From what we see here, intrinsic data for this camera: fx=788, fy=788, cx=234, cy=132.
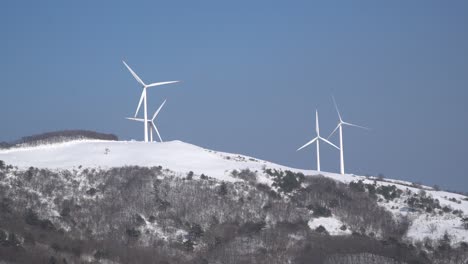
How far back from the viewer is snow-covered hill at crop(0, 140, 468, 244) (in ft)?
350

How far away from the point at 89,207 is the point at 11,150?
34.3 m

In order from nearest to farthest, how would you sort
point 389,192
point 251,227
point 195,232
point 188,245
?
point 188,245, point 195,232, point 251,227, point 389,192

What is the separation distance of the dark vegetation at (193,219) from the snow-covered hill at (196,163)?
2353 mm

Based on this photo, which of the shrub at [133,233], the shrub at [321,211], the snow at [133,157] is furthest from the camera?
the snow at [133,157]

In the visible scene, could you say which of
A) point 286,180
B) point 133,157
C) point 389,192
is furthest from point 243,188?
point 389,192

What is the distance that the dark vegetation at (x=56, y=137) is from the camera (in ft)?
461

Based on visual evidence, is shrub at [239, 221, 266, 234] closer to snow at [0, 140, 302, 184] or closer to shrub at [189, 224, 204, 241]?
shrub at [189, 224, 204, 241]

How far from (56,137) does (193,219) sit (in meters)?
50.8

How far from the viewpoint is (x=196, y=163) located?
126 m

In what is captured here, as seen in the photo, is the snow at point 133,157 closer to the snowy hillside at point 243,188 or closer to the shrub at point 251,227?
the snowy hillside at point 243,188

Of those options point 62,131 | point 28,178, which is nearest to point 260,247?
point 28,178

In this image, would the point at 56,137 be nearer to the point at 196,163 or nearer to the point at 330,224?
the point at 196,163

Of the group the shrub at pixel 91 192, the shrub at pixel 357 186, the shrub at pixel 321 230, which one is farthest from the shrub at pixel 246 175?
the shrub at pixel 91 192

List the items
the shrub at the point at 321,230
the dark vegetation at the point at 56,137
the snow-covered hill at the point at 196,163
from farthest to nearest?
the dark vegetation at the point at 56,137, the snow-covered hill at the point at 196,163, the shrub at the point at 321,230
